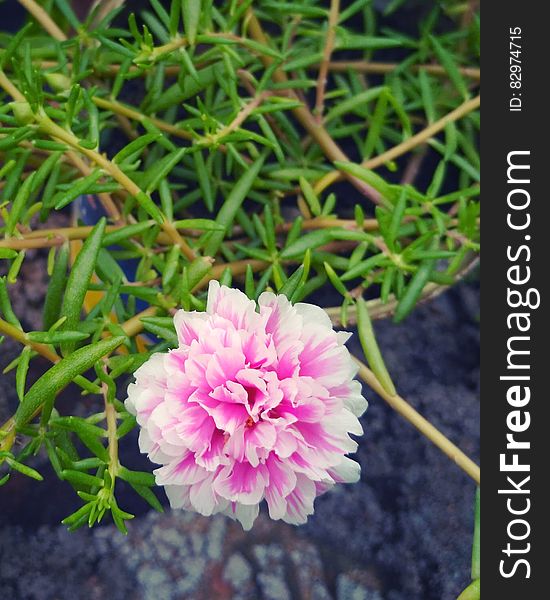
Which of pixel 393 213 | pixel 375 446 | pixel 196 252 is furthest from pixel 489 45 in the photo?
pixel 375 446

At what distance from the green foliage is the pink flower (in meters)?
0.09

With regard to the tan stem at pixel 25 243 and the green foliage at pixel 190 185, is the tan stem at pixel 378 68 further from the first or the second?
the tan stem at pixel 25 243

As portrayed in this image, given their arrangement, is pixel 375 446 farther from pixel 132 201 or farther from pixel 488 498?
pixel 132 201

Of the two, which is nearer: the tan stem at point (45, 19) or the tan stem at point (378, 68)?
the tan stem at point (45, 19)

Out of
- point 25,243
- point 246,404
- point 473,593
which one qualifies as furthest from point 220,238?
point 473,593

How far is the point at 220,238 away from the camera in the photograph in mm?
724

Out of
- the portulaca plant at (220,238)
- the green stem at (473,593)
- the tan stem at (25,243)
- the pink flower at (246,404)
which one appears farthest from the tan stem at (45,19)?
the green stem at (473,593)

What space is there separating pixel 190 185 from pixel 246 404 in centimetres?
51

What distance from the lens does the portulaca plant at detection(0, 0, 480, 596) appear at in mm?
487

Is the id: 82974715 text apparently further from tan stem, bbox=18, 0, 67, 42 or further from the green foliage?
tan stem, bbox=18, 0, 67, 42

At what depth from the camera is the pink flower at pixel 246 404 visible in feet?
1.55

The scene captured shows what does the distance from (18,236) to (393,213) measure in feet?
1.11

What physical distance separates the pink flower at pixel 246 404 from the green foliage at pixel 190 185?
0.09 metres

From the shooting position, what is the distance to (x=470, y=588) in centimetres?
66
